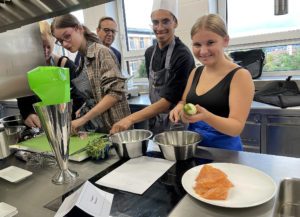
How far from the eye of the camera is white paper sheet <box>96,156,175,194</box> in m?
0.77

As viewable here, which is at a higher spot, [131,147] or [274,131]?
[131,147]

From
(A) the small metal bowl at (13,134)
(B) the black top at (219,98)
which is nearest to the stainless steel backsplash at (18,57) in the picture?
(A) the small metal bowl at (13,134)

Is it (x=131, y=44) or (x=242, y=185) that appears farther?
(x=131, y=44)

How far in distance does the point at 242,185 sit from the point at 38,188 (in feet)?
2.04

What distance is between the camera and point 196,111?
2.96ft

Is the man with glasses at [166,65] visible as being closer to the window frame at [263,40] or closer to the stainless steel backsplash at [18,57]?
the stainless steel backsplash at [18,57]

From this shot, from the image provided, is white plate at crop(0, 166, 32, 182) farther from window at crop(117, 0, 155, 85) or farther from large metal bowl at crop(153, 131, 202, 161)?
A: window at crop(117, 0, 155, 85)

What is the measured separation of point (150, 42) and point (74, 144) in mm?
2258

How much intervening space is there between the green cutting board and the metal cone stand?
176 millimetres

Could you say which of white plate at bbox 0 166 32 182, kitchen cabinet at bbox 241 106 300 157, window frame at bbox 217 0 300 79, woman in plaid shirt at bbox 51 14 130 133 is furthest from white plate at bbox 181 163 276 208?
window frame at bbox 217 0 300 79

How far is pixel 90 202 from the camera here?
0.65m

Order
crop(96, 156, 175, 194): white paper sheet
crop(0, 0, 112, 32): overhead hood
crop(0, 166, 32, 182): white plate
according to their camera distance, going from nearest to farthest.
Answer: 1. crop(0, 0, 112, 32): overhead hood
2. crop(96, 156, 175, 194): white paper sheet
3. crop(0, 166, 32, 182): white plate

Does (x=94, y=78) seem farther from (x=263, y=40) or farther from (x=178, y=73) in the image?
(x=263, y=40)

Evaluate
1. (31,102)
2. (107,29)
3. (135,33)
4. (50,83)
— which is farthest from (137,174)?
(135,33)
